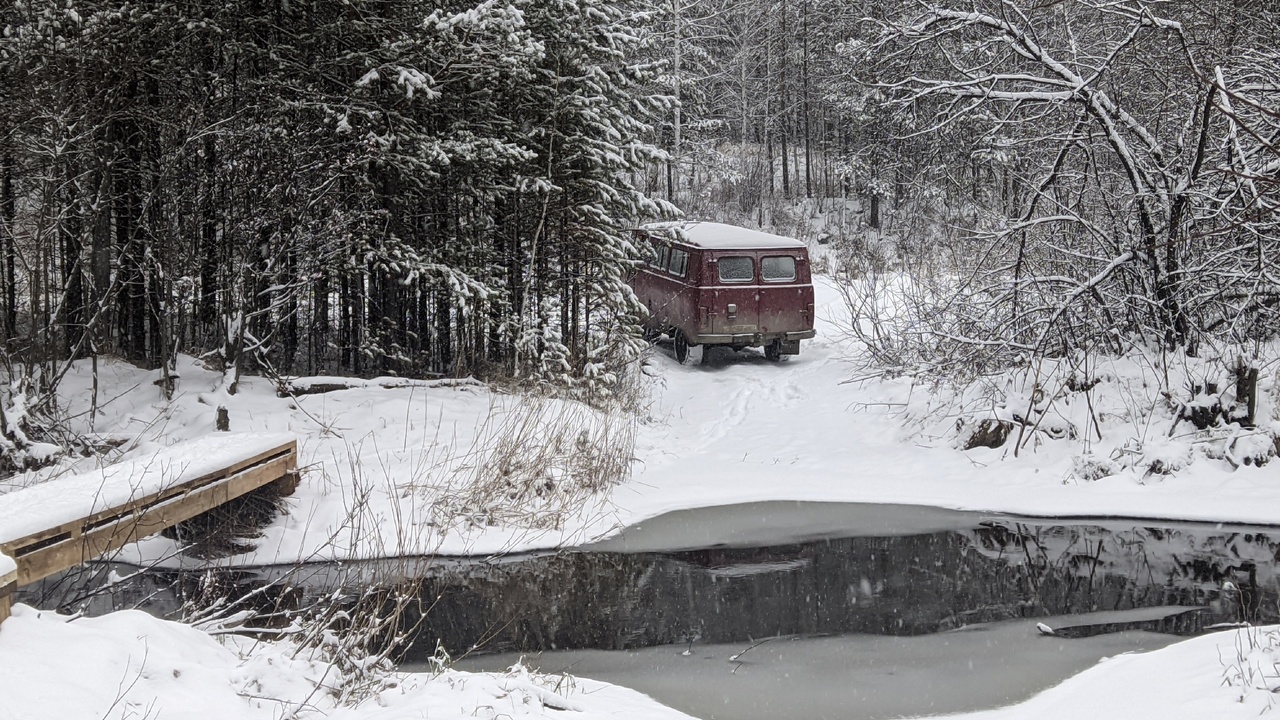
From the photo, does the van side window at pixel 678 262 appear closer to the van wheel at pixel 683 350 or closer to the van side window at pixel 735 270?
the van side window at pixel 735 270

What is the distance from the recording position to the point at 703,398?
15133 millimetres

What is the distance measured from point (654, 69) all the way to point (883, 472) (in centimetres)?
593

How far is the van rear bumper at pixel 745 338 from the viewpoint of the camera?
55.0 feet

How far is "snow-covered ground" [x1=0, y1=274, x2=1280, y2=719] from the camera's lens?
4867 mm

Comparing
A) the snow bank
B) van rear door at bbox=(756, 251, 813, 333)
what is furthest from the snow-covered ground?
van rear door at bbox=(756, 251, 813, 333)

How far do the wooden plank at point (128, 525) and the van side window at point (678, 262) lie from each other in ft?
31.9

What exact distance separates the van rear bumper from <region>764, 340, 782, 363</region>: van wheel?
19.3 inches

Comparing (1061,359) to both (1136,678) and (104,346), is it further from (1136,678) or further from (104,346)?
(104,346)

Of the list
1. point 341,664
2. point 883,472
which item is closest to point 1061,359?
point 883,472

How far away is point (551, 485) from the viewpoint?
9.90m

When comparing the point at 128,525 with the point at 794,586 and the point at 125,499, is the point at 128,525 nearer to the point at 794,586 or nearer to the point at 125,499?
the point at 125,499

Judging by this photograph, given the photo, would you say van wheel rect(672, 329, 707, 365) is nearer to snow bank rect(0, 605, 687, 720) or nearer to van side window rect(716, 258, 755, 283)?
van side window rect(716, 258, 755, 283)

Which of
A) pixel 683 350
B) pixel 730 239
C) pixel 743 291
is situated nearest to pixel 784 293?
pixel 743 291

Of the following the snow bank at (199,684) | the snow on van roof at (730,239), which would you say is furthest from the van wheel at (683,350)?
the snow bank at (199,684)
